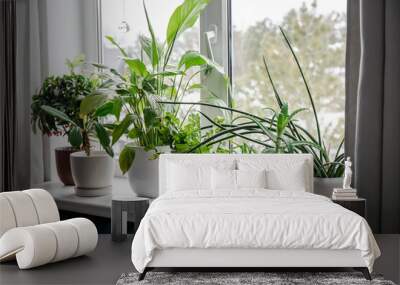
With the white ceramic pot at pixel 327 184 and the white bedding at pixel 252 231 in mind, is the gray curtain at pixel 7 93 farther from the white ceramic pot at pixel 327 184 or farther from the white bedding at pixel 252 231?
the white ceramic pot at pixel 327 184

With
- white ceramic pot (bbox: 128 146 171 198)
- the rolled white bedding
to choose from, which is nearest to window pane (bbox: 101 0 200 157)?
white ceramic pot (bbox: 128 146 171 198)

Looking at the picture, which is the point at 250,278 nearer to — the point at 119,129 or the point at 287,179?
the point at 287,179

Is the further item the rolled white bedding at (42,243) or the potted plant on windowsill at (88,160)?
the potted plant on windowsill at (88,160)

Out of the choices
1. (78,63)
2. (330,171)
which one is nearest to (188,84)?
(78,63)

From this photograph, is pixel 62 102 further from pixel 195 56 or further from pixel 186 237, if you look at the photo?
pixel 186 237

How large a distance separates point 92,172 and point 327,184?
190 centimetres

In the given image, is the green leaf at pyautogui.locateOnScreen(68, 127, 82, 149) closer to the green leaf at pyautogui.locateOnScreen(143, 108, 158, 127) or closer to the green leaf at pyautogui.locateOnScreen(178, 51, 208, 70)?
the green leaf at pyautogui.locateOnScreen(143, 108, 158, 127)

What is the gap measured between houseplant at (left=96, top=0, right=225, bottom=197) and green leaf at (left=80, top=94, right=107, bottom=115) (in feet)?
0.38

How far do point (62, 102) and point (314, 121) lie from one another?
210cm

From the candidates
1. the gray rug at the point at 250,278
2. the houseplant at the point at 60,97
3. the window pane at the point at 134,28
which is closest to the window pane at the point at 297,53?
the window pane at the point at 134,28

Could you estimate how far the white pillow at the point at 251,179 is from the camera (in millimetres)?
4551

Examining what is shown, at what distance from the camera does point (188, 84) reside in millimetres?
5715

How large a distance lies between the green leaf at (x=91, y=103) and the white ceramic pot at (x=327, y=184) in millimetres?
1771

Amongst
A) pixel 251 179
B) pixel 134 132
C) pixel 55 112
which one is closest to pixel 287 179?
pixel 251 179
